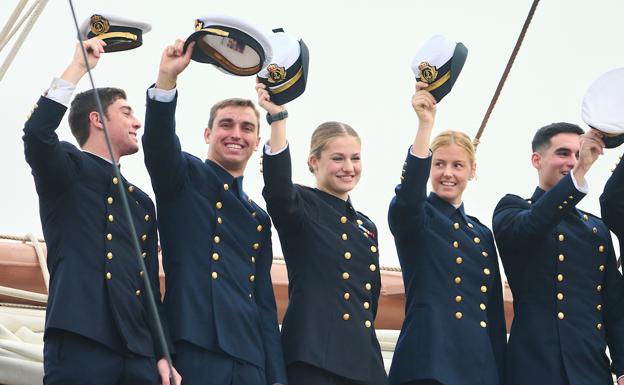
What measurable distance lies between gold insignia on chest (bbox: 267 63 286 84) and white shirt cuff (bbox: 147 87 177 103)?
299 mm

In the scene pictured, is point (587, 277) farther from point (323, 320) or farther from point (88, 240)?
point (88, 240)

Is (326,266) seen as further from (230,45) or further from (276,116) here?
(230,45)

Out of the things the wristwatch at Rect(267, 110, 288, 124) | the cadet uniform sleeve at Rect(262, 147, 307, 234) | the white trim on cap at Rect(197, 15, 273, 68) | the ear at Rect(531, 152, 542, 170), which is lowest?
the cadet uniform sleeve at Rect(262, 147, 307, 234)

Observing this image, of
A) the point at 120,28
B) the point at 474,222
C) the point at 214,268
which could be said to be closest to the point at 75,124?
the point at 120,28

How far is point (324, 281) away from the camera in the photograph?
4.20m

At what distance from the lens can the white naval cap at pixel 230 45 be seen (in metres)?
3.98

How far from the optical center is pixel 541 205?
4.37m

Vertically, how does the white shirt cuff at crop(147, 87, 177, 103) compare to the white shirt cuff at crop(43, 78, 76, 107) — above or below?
above

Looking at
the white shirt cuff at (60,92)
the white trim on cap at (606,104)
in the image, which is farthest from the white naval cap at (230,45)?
the white trim on cap at (606,104)

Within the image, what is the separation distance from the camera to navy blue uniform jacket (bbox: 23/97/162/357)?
12.4ft

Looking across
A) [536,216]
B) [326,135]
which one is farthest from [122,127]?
[536,216]

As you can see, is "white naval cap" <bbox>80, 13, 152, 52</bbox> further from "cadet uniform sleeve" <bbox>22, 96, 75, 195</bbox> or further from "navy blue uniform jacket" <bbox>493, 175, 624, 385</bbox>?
"navy blue uniform jacket" <bbox>493, 175, 624, 385</bbox>

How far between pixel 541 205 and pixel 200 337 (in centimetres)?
106

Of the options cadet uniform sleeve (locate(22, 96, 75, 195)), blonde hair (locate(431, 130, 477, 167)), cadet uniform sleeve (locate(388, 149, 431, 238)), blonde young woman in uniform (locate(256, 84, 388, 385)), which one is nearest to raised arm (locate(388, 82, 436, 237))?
cadet uniform sleeve (locate(388, 149, 431, 238))
